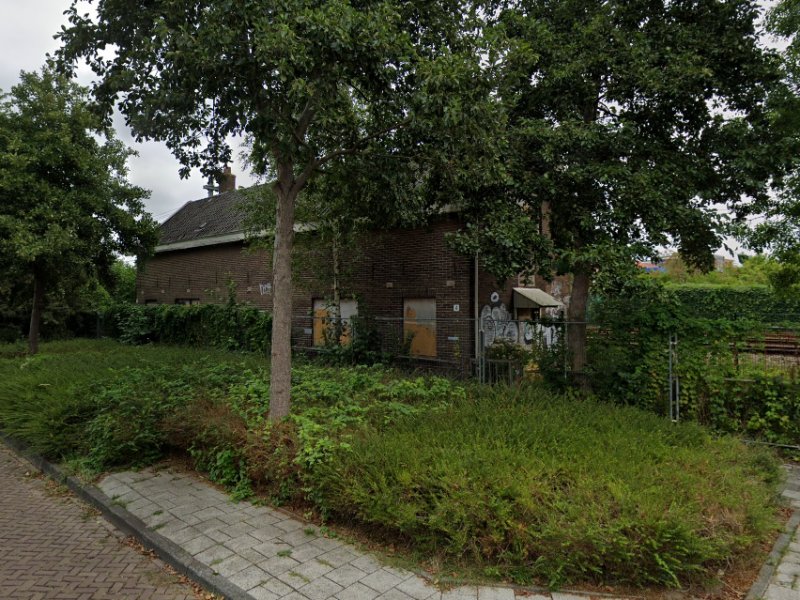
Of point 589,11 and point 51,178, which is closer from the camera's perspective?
point 589,11

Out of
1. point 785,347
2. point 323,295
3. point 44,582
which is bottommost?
point 44,582

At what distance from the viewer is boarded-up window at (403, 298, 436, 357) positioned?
1139cm

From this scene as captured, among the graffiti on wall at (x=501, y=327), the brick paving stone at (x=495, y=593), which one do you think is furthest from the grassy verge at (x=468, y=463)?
the graffiti on wall at (x=501, y=327)

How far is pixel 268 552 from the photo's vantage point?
152 inches

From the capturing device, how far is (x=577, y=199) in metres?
7.81

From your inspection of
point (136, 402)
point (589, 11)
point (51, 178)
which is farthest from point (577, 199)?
point (51, 178)

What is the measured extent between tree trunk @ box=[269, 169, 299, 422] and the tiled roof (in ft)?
37.7

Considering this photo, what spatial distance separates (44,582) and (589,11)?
9.80 metres

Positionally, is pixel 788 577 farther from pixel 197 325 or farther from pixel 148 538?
pixel 197 325

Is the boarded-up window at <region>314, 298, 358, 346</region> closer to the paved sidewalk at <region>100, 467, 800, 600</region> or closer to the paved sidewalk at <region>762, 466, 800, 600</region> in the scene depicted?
the paved sidewalk at <region>100, 467, 800, 600</region>

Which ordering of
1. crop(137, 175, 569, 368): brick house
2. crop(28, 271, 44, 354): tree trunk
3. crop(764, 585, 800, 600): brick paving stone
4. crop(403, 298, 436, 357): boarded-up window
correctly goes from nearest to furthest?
crop(764, 585, 800, 600): brick paving stone
crop(137, 175, 569, 368): brick house
crop(403, 298, 436, 357): boarded-up window
crop(28, 271, 44, 354): tree trunk

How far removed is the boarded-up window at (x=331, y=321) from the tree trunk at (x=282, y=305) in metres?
6.18

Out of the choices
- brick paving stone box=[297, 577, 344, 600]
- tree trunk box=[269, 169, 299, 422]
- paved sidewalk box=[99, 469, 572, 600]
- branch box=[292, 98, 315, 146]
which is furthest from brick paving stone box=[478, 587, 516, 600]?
branch box=[292, 98, 315, 146]

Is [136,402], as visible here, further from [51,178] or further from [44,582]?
[51,178]
